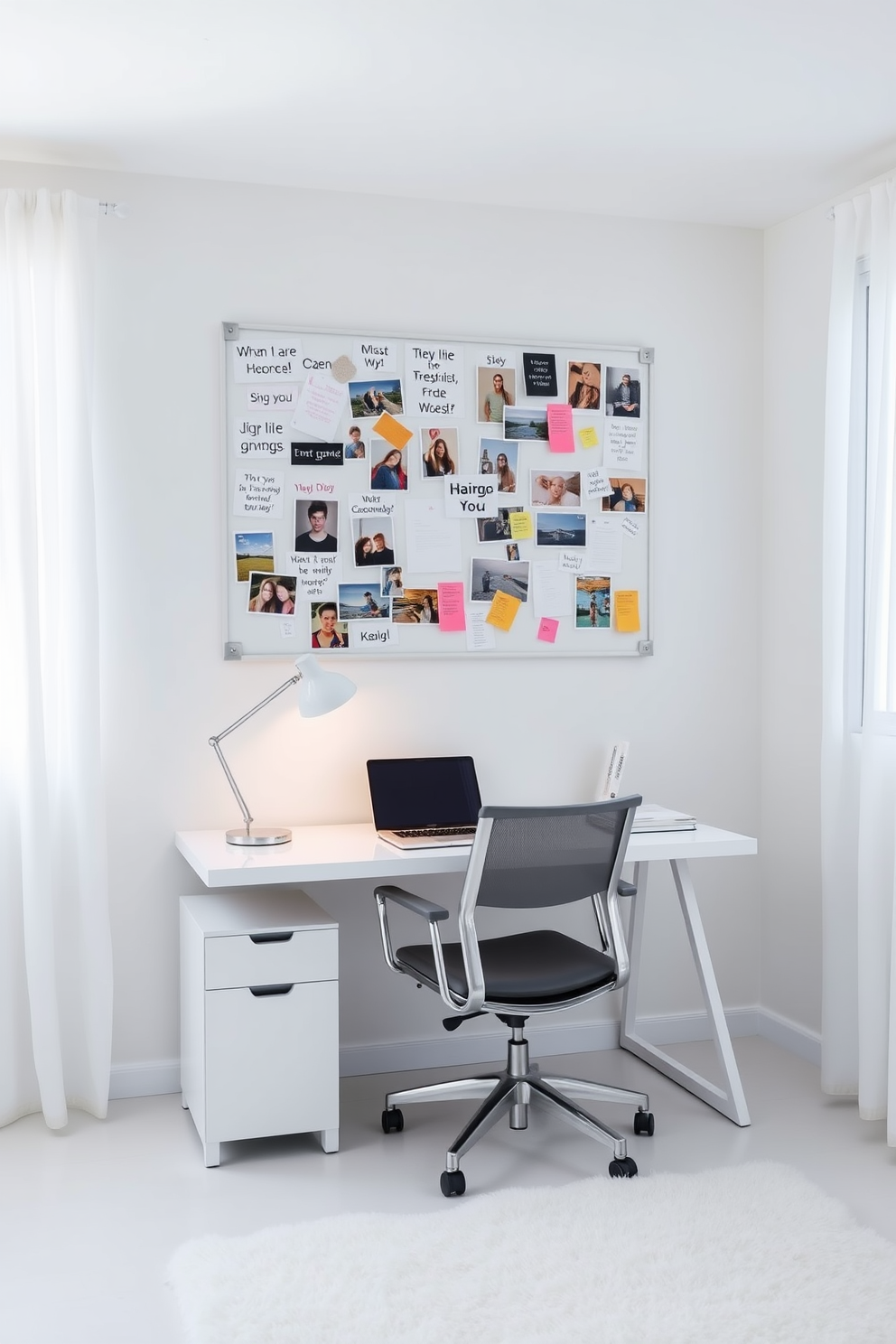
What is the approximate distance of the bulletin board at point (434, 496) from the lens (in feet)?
11.3

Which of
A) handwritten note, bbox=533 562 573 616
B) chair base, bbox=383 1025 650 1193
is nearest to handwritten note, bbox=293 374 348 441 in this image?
handwritten note, bbox=533 562 573 616

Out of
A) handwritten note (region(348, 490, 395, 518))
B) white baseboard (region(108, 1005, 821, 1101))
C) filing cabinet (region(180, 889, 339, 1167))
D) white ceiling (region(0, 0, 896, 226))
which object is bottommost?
white baseboard (region(108, 1005, 821, 1101))

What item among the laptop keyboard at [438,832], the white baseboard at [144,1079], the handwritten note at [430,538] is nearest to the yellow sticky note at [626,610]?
the handwritten note at [430,538]

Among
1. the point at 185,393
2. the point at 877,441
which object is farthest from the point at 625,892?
the point at 185,393

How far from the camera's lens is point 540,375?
368 centimetres

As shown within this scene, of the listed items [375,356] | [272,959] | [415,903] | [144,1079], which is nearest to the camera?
[415,903]

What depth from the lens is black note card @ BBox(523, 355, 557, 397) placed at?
366 cm

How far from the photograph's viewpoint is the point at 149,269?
3371 mm

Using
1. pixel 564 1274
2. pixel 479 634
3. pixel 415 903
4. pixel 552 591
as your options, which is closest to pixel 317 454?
pixel 479 634

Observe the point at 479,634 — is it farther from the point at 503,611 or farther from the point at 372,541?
the point at 372,541

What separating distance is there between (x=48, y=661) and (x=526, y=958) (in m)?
1.47

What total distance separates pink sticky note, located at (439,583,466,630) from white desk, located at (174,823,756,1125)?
64 centimetres

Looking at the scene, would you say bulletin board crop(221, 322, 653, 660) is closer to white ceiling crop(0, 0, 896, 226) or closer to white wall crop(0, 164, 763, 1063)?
white wall crop(0, 164, 763, 1063)

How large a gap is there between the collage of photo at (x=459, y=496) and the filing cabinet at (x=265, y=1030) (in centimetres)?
92
